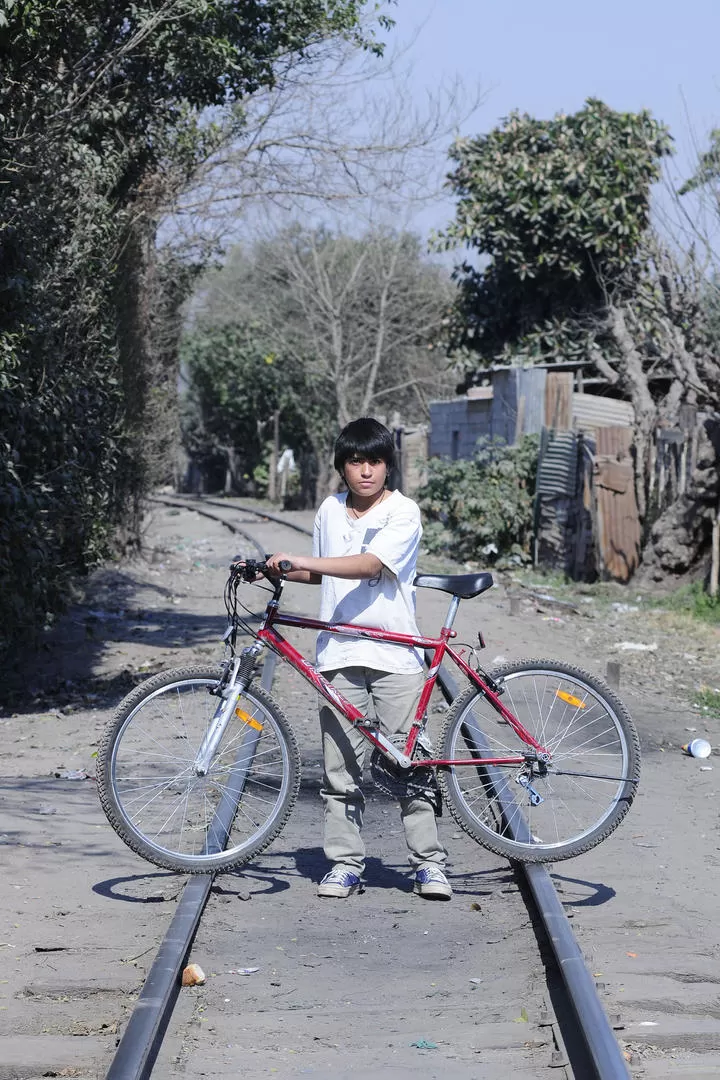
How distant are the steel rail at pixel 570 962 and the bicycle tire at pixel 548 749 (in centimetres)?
1

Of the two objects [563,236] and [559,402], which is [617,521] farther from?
[563,236]

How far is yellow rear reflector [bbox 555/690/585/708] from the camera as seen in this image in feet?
17.8

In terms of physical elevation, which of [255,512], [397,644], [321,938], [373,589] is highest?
[373,589]

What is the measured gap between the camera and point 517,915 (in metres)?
5.07

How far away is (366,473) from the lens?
5.12 m

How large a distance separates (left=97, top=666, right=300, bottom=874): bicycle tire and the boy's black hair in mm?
1033

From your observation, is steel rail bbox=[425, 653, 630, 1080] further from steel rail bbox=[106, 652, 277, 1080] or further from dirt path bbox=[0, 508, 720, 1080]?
steel rail bbox=[106, 652, 277, 1080]

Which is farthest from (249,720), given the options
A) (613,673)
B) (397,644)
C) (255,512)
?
(255,512)

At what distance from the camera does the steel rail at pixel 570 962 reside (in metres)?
3.39

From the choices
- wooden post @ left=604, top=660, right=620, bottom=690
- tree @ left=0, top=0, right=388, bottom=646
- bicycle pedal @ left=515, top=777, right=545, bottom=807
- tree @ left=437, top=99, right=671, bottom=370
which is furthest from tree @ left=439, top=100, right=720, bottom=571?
bicycle pedal @ left=515, top=777, right=545, bottom=807

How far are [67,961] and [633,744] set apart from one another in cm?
239

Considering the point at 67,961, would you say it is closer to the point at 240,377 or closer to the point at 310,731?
the point at 310,731

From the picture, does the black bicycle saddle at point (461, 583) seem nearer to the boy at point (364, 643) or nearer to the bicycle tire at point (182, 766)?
the boy at point (364, 643)

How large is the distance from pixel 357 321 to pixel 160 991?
40.0 m
